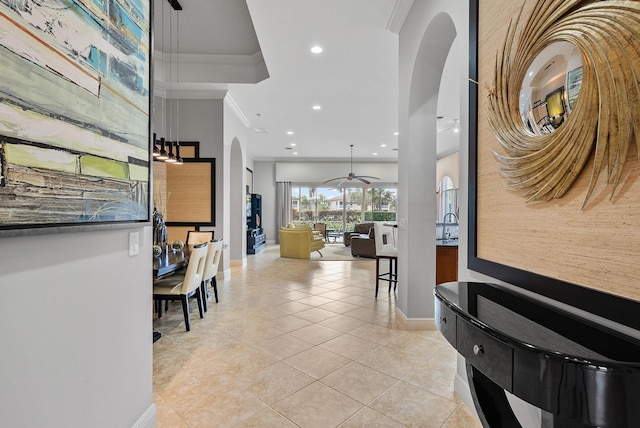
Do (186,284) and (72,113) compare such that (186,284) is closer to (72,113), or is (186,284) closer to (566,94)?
(72,113)

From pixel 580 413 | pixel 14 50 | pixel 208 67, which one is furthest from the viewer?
pixel 208 67

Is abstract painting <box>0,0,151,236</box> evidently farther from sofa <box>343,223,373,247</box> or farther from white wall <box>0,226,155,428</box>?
sofa <box>343,223,373,247</box>

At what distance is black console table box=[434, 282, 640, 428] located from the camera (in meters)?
0.75

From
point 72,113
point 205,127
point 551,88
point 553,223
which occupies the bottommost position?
point 553,223

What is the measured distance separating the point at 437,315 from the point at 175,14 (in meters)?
4.24

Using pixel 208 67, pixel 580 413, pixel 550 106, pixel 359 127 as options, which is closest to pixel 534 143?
pixel 550 106

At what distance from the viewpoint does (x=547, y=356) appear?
2.73 ft

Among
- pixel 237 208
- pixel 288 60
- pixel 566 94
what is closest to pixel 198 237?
pixel 237 208

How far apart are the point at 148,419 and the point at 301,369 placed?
1.08 meters

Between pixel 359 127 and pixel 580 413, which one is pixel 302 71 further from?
pixel 580 413

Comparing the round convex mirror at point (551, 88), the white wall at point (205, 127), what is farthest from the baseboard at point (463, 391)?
the white wall at point (205, 127)

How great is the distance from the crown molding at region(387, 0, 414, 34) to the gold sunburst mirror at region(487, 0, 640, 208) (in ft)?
6.08

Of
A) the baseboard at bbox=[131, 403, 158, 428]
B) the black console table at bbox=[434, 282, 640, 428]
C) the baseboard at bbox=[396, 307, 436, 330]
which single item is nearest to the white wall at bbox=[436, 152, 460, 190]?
the baseboard at bbox=[396, 307, 436, 330]

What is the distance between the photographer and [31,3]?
1.06 meters
